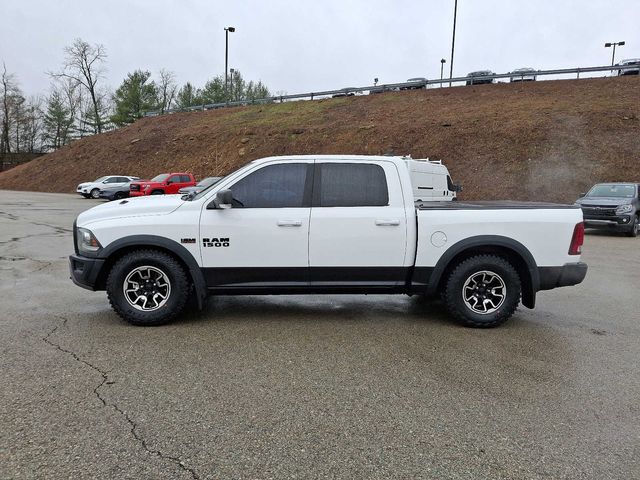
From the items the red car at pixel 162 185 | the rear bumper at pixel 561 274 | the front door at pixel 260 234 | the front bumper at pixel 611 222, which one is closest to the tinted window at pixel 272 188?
the front door at pixel 260 234

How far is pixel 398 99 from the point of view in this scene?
33.9m

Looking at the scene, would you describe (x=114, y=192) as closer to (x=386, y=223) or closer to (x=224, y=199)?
(x=224, y=199)

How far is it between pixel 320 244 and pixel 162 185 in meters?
22.4

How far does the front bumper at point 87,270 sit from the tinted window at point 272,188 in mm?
1612

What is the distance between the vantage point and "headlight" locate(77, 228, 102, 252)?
4.98 meters

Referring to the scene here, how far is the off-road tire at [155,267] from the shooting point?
4.98m

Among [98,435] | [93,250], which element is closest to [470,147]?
[93,250]

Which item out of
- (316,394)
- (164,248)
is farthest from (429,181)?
(316,394)

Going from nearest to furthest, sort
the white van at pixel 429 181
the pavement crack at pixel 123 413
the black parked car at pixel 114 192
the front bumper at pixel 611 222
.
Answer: the pavement crack at pixel 123 413 < the front bumper at pixel 611 222 < the white van at pixel 429 181 < the black parked car at pixel 114 192

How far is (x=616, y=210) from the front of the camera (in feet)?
45.2

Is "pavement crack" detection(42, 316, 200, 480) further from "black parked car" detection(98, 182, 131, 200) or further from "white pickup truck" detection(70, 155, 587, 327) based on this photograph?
"black parked car" detection(98, 182, 131, 200)

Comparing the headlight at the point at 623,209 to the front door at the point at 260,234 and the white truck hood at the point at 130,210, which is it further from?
the white truck hood at the point at 130,210

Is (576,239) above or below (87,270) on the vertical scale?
above

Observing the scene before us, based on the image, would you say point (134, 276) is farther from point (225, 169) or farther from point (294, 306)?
point (225, 169)
